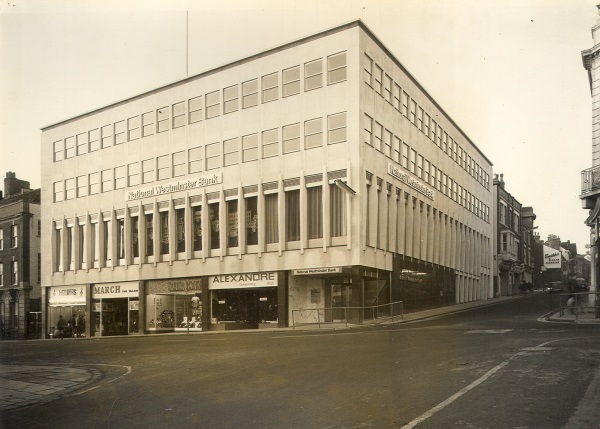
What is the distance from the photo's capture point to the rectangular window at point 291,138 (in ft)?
119

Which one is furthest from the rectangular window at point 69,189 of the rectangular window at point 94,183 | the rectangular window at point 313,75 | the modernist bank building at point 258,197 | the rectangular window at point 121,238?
the rectangular window at point 313,75

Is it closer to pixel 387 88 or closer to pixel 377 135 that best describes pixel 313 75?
pixel 377 135

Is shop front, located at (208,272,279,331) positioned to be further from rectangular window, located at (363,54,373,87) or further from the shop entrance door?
rectangular window, located at (363,54,373,87)

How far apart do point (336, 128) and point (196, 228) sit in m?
11.5

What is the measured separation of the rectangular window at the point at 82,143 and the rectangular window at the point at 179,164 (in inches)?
378

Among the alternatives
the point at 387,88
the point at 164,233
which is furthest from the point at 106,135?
the point at 387,88

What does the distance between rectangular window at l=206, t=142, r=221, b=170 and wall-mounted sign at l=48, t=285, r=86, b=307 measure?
48.2 ft

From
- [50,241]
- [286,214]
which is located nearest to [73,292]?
[50,241]

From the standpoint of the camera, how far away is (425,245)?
1743 inches

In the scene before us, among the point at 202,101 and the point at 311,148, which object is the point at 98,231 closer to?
the point at 202,101

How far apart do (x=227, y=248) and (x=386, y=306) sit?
9.87 metres

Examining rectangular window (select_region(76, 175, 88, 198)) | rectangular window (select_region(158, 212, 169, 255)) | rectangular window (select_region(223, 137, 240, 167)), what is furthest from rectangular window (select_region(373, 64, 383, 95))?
rectangular window (select_region(76, 175, 88, 198))

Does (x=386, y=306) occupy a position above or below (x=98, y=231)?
below

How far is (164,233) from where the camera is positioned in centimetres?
4253
